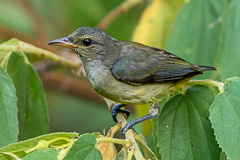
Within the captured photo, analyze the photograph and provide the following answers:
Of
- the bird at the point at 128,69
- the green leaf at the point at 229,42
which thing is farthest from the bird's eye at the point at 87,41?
the green leaf at the point at 229,42

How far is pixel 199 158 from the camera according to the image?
9.95ft

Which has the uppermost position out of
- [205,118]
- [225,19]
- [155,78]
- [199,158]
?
[225,19]

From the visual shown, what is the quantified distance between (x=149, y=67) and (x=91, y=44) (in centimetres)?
46

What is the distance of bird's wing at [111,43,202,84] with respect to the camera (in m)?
3.66

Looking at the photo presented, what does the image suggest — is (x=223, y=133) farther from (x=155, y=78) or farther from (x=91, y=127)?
(x=91, y=127)

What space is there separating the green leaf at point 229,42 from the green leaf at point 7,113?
58.9 inches

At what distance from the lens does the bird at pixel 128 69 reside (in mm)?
3586

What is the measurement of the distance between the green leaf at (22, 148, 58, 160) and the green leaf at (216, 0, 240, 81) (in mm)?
1748

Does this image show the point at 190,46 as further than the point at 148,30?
No

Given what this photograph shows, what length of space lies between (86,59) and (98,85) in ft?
1.07

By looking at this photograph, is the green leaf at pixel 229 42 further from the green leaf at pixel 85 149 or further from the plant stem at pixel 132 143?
the green leaf at pixel 85 149

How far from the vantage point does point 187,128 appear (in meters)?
3.14

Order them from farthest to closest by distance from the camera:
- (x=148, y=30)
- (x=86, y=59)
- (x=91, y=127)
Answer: (x=91, y=127) < (x=148, y=30) < (x=86, y=59)

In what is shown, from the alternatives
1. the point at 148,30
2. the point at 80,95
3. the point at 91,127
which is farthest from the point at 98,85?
the point at 91,127
